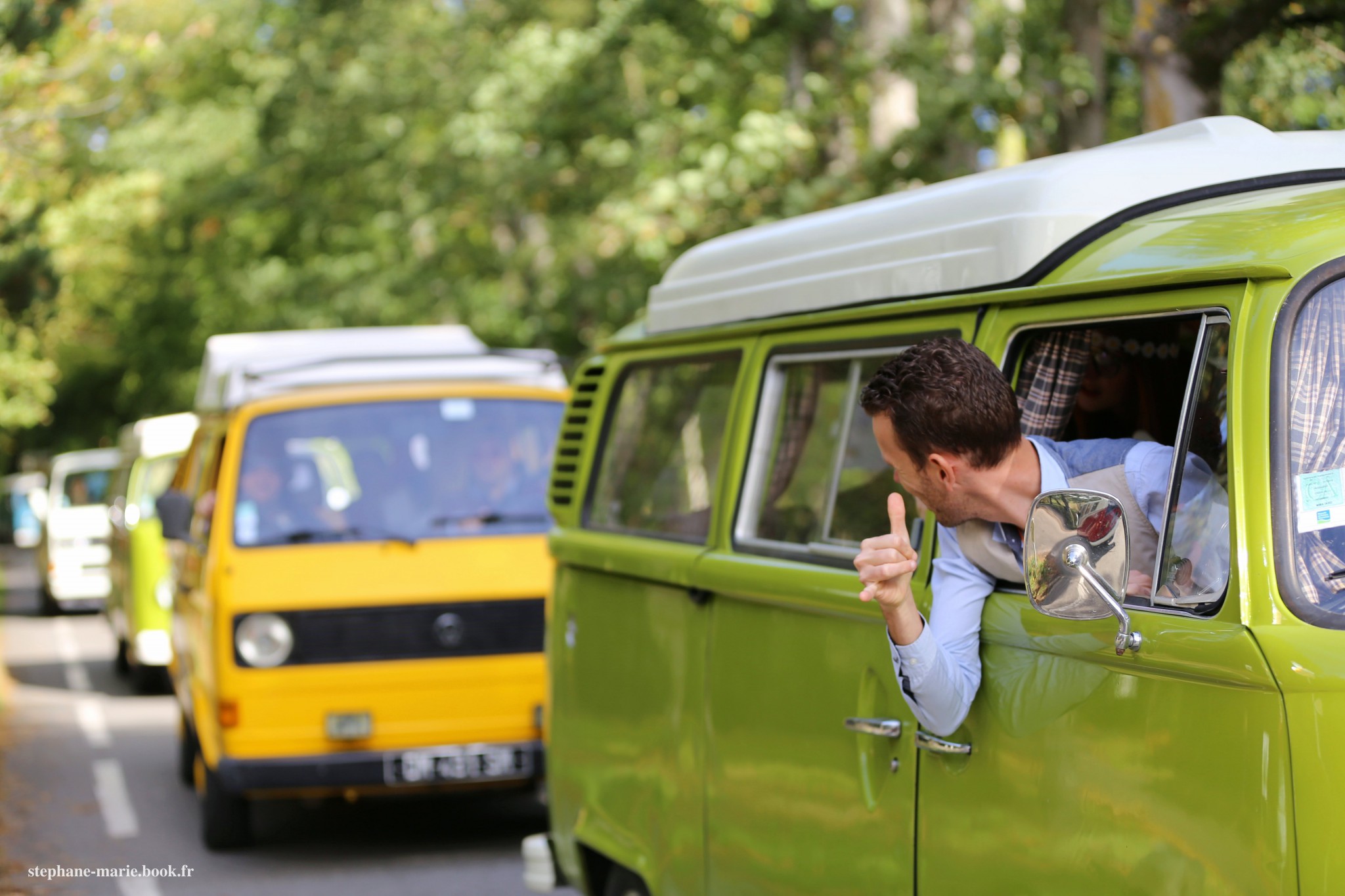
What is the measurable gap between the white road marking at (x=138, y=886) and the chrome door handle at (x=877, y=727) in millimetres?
4860

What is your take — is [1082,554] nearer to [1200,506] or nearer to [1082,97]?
[1200,506]

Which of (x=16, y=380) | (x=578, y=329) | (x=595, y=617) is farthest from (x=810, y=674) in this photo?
(x=16, y=380)

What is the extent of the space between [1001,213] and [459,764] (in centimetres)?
478

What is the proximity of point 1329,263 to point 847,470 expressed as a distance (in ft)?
4.91

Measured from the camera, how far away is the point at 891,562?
2674 millimetres

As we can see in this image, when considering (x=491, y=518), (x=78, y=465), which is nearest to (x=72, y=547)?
(x=78, y=465)

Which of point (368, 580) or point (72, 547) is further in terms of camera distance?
point (72, 547)

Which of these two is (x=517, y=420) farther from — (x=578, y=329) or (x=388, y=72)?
(x=388, y=72)

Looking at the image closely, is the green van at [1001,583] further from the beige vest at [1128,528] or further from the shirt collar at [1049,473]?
the shirt collar at [1049,473]

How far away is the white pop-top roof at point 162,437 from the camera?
16281 millimetres

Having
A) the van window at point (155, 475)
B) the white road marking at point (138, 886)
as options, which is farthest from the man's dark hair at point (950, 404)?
the van window at point (155, 475)

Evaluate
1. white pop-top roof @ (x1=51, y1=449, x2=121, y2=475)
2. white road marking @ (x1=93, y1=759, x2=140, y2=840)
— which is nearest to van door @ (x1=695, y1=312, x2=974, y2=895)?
white road marking @ (x1=93, y1=759, x2=140, y2=840)

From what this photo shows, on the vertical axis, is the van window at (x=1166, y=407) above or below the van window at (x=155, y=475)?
above

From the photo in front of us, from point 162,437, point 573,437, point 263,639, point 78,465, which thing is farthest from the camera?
point 78,465
